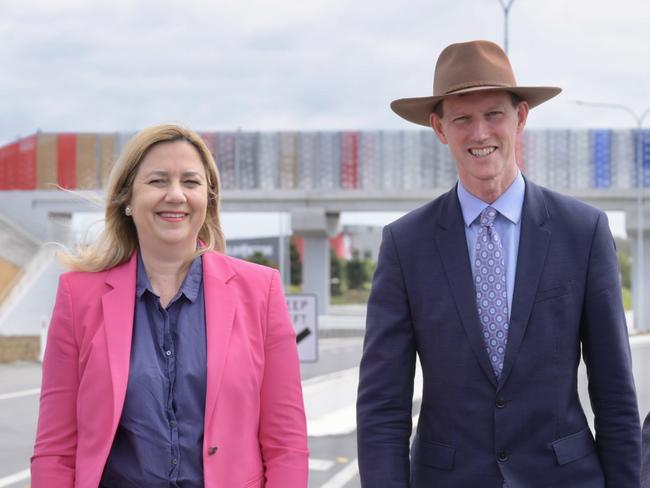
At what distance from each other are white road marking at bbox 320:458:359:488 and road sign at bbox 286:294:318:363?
220 cm

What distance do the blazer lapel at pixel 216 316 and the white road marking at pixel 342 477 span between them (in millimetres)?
5796

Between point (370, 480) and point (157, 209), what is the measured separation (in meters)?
1.17

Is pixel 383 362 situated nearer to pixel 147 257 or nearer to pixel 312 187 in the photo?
pixel 147 257

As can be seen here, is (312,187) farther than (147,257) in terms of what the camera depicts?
Yes

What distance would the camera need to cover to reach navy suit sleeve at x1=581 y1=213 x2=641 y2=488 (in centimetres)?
293

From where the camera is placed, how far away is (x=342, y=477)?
888 centimetres

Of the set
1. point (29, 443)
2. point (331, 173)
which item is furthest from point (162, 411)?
point (331, 173)

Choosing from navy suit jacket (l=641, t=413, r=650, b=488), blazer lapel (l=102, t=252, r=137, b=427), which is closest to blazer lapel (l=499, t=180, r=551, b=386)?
navy suit jacket (l=641, t=413, r=650, b=488)

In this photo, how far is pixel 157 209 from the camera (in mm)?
3051

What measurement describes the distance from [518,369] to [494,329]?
0.15 m

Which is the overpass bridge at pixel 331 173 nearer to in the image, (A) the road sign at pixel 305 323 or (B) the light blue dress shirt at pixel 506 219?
(A) the road sign at pixel 305 323

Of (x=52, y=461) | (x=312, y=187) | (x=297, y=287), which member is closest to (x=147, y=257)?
(x=52, y=461)

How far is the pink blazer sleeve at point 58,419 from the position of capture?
2.92m

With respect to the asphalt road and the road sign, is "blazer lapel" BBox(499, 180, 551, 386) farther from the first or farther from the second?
the road sign
